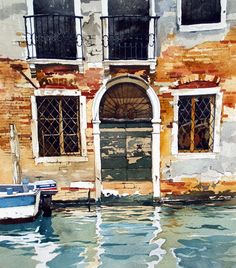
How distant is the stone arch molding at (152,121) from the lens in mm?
8156

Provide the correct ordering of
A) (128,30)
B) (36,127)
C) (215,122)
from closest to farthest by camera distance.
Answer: (128,30) → (36,127) → (215,122)

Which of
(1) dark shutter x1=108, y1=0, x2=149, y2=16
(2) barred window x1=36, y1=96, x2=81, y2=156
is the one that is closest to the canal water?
(2) barred window x1=36, y1=96, x2=81, y2=156

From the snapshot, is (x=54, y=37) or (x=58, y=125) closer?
(x=54, y=37)

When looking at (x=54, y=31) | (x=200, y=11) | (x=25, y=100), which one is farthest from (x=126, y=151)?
(x=200, y=11)

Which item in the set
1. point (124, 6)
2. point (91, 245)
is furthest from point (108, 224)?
point (124, 6)

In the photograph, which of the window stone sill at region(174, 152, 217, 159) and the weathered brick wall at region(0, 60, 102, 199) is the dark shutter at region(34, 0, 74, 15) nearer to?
the weathered brick wall at region(0, 60, 102, 199)

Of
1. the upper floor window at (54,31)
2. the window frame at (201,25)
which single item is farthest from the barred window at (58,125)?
the window frame at (201,25)

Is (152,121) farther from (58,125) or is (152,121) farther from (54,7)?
(54,7)

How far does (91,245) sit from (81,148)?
8.09 feet

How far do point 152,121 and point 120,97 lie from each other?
3.04ft

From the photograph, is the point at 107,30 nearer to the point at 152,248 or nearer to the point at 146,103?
the point at 146,103

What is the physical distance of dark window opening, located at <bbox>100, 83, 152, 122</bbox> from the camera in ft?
27.5

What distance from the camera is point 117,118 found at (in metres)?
8.50

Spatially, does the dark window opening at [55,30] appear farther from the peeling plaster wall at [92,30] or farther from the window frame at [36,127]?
the window frame at [36,127]
